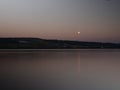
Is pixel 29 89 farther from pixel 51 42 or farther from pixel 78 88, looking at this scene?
pixel 51 42

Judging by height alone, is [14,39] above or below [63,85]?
above

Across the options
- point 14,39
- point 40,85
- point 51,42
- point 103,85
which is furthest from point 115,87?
point 51,42

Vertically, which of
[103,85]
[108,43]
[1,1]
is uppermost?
[1,1]

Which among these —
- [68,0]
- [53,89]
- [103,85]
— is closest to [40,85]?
[53,89]

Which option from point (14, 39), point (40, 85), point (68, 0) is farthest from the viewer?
point (14, 39)

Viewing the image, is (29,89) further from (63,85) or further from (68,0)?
(68,0)

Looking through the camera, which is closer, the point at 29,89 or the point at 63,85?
the point at 29,89

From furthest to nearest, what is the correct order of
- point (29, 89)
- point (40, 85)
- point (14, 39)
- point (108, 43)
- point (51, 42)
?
1. point (108, 43)
2. point (51, 42)
3. point (14, 39)
4. point (40, 85)
5. point (29, 89)

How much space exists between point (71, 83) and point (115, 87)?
2.77 feet

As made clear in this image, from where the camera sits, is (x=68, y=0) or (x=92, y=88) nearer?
(x=92, y=88)

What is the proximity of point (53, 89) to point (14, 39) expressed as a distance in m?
3.08

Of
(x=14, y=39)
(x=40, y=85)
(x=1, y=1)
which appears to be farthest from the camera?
(x=14, y=39)

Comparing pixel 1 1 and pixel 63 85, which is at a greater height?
pixel 1 1

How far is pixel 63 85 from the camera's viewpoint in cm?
446
